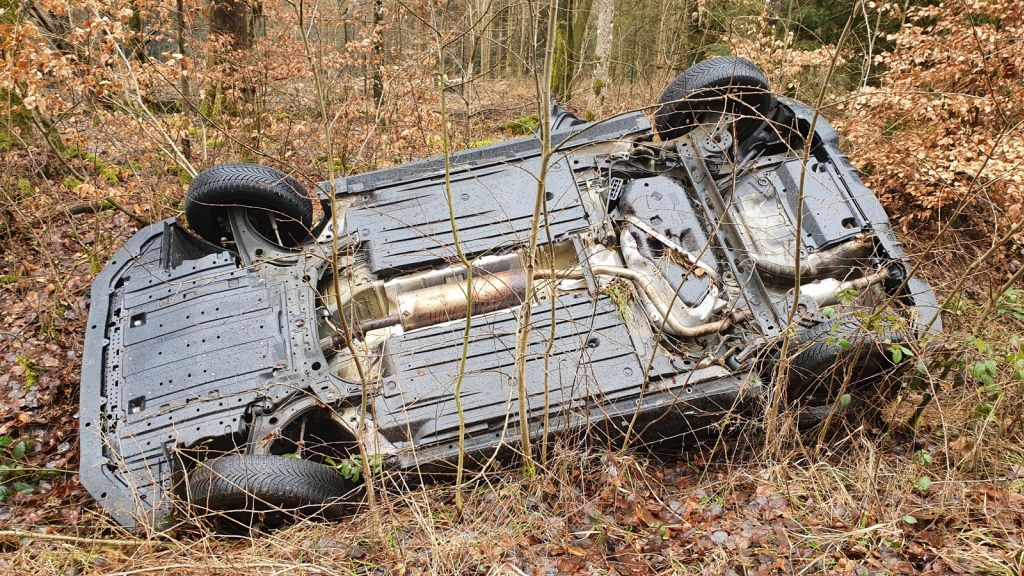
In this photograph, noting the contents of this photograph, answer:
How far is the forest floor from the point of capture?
2555mm

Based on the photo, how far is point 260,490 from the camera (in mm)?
2842

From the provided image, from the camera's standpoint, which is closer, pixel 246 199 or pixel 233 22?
pixel 246 199

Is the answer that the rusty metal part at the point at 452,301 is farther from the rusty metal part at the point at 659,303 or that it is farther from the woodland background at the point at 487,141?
the woodland background at the point at 487,141

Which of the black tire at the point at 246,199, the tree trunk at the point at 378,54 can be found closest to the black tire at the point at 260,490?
the black tire at the point at 246,199

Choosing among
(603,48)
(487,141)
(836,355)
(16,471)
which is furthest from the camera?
(603,48)

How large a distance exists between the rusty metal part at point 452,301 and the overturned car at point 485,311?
0.01m

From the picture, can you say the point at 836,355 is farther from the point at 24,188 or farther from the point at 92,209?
the point at 24,188

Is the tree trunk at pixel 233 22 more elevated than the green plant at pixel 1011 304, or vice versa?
the tree trunk at pixel 233 22

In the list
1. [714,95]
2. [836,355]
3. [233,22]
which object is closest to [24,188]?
[233,22]

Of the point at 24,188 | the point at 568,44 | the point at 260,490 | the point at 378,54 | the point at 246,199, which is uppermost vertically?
the point at 378,54

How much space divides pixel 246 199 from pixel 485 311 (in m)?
1.62

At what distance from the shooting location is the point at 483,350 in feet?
11.0

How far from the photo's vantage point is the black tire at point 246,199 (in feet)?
12.4

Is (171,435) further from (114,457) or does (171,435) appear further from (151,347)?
(151,347)
